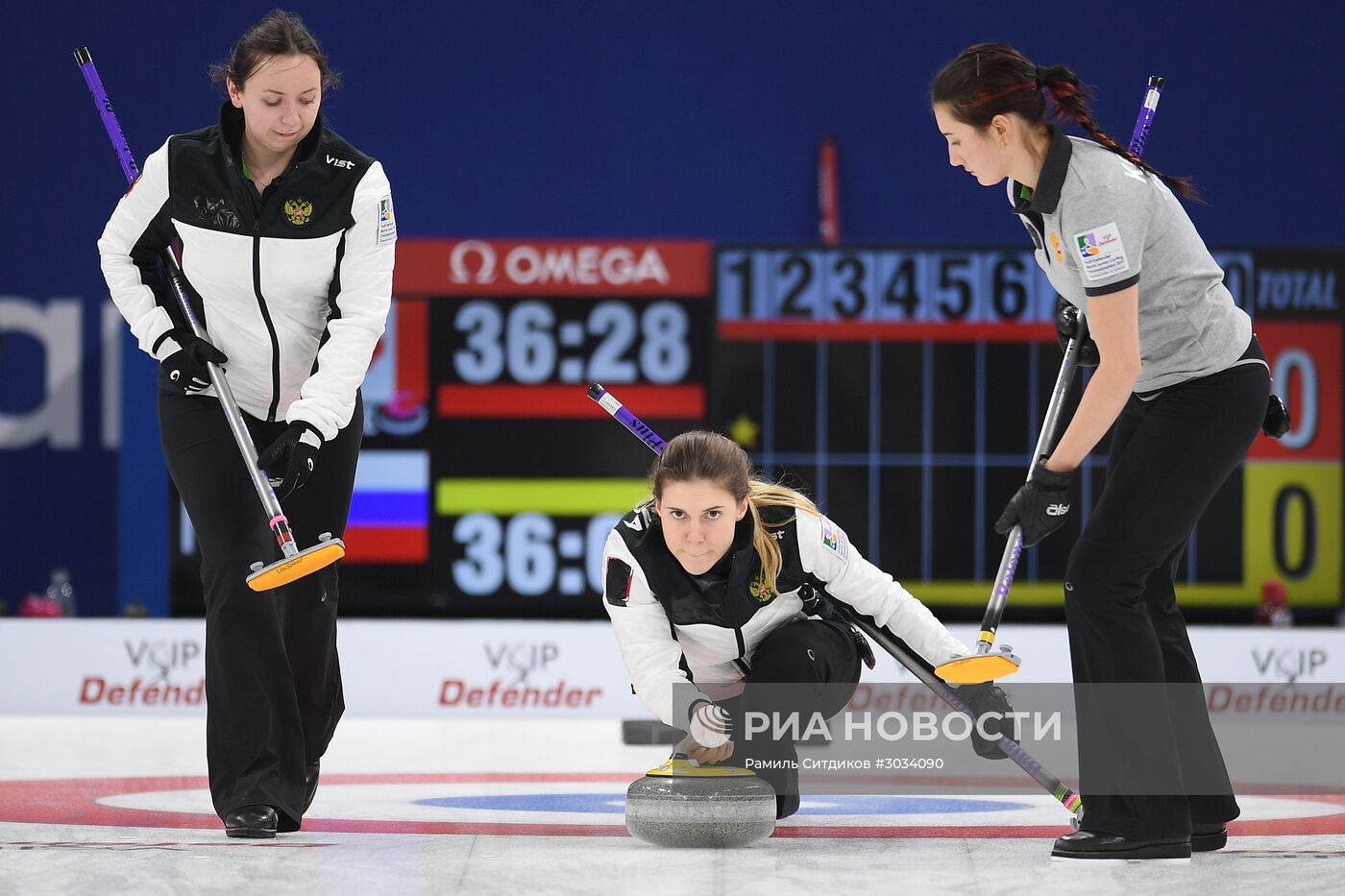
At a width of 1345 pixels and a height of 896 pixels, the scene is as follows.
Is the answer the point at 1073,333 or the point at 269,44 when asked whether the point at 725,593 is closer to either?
the point at 1073,333

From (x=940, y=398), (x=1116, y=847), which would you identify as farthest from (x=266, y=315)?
(x=940, y=398)

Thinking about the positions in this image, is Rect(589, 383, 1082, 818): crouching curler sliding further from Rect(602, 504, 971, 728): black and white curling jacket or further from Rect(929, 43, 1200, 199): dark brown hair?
Rect(929, 43, 1200, 199): dark brown hair

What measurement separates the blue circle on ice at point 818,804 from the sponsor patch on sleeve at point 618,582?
25.5 inches

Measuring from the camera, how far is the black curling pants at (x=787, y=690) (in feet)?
9.84

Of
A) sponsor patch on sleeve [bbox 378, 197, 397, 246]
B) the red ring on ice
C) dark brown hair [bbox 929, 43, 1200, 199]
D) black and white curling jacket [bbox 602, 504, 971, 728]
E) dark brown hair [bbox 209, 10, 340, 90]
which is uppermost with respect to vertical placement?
dark brown hair [bbox 209, 10, 340, 90]

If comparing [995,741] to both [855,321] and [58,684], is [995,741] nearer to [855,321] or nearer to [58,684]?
[855,321]

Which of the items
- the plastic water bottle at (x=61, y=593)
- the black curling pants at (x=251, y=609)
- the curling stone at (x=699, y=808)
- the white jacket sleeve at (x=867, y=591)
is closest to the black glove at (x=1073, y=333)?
the white jacket sleeve at (x=867, y=591)

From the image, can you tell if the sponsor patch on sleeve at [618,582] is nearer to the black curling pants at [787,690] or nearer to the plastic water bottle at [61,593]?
the black curling pants at [787,690]

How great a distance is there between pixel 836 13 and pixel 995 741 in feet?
16.4

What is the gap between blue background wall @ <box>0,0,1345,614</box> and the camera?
7.27 metres

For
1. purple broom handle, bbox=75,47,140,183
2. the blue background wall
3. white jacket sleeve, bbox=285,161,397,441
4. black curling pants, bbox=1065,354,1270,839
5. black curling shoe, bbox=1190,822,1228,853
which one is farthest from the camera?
the blue background wall

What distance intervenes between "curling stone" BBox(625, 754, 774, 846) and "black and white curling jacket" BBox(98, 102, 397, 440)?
86 centimetres

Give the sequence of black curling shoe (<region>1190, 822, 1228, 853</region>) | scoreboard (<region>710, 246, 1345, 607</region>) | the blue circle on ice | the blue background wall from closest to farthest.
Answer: black curling shoe (<region>1190, 822, 1228, 853</region>), the blue circle on ice, scoreboard (<region>710, 246, 1345, 607</region>), the blue background wall

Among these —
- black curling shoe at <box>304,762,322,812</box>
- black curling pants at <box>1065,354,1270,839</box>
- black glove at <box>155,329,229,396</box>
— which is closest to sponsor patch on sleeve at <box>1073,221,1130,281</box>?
black curling pants at <box>1065,354,1270,839</box>
